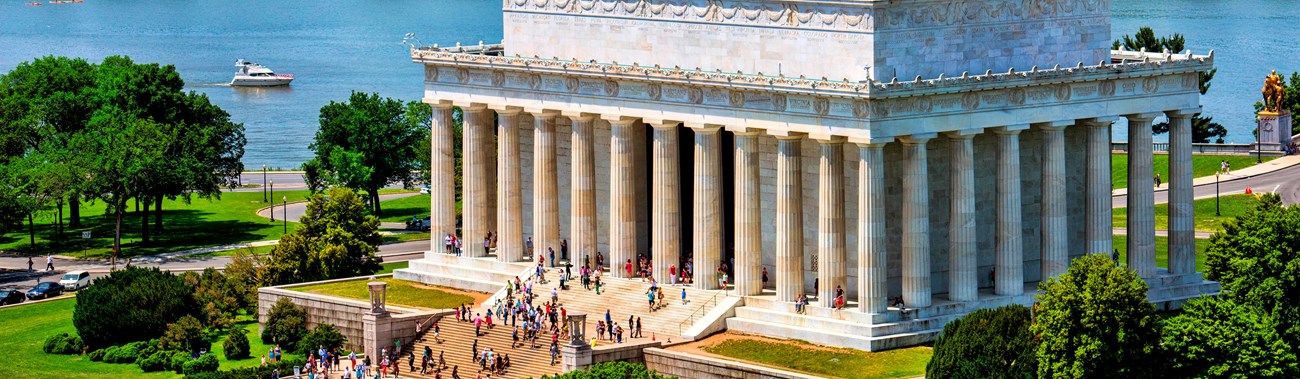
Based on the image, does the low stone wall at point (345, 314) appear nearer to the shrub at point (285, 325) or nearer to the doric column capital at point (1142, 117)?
the shrub at point (285, 325)

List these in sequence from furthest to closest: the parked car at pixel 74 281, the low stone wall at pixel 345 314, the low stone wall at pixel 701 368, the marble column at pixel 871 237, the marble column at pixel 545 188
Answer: the parked car at pixel 74 281 → the marble column at pixel 545 188 → the low stone wall at pixel 345 314 → the marble column at pixel 871 237 → the low stone wall at pixel 701 368

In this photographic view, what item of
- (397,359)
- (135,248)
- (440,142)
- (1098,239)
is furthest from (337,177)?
(1098,239)

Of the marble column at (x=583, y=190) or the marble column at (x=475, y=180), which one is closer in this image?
the marble column at (x=583, y=190)

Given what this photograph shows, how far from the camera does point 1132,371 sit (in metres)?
110

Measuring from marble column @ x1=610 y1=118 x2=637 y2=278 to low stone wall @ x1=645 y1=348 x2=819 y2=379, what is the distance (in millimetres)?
12221

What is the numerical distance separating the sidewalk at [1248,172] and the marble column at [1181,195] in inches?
2011


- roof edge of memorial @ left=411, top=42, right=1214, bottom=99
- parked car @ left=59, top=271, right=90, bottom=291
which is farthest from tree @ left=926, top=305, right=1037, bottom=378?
parked car @ left=59, top=271, right=90, bottom=291

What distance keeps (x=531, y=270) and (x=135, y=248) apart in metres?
59.5

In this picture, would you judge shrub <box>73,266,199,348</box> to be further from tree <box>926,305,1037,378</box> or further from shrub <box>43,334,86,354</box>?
tree <box>926,305,1037,378</box>

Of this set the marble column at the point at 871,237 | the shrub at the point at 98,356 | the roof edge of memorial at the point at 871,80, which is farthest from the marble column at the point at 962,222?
the shrub at the point at 98,356

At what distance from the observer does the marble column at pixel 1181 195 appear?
127188 millimetres

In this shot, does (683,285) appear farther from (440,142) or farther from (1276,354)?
(1276,354)

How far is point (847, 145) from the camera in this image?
12025 centimetres

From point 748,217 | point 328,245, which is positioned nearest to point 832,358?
point 748,217
